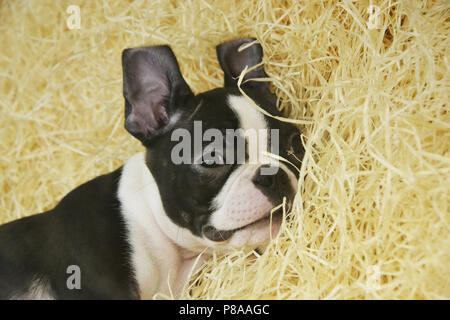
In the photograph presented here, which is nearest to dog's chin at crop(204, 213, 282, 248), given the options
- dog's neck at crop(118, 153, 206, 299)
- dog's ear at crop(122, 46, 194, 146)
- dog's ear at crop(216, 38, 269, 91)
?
dog's neck at crop(118, 153, 206, 299)

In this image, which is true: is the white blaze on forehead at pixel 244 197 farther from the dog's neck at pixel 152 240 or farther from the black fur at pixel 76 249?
the black fur at pixel 76 249

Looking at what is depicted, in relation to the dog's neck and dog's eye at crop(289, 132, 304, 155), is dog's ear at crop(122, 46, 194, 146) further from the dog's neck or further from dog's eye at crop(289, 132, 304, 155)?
dog's eye at crop(289, 132, 304, 155)

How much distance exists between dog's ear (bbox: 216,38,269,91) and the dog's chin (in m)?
0.75

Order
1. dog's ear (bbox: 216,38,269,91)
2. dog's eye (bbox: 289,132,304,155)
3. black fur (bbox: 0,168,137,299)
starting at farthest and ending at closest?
dog's ear (bbox: 216,38,269,91)
dog's eye (bbox: 289,132,304,155)
black fur (bbox: 0,168,137,299)

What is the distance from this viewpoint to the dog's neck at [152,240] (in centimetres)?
234

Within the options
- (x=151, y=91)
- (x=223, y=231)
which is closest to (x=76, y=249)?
(x=223, y=231)

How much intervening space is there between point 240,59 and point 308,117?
0.47 m

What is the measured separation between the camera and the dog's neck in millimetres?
2340

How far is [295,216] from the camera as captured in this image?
7.46 ft
